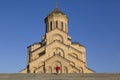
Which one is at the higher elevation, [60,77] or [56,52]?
[56,52]

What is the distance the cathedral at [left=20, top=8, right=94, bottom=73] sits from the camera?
129 feet

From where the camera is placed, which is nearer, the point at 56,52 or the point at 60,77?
the point at 60,77

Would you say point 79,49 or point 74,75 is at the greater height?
point 79,49

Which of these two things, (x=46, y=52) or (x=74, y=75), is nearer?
(x=74, y=75)

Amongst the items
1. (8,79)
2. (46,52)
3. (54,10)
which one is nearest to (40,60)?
(46,52)

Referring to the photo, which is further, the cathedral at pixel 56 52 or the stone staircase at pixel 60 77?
the cathedral at pixel 56 52

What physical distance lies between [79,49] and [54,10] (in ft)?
→ 20.1

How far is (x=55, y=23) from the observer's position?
4494cm

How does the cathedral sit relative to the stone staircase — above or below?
above

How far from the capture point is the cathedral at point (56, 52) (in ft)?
129

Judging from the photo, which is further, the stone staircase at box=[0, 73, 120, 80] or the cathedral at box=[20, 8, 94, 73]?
the cathedral at box=[20, 8, 94, 73]

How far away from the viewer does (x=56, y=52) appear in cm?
4234

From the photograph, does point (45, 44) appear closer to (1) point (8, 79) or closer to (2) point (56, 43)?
(2) point (56, 43)

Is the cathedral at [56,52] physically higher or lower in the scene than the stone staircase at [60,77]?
higher
